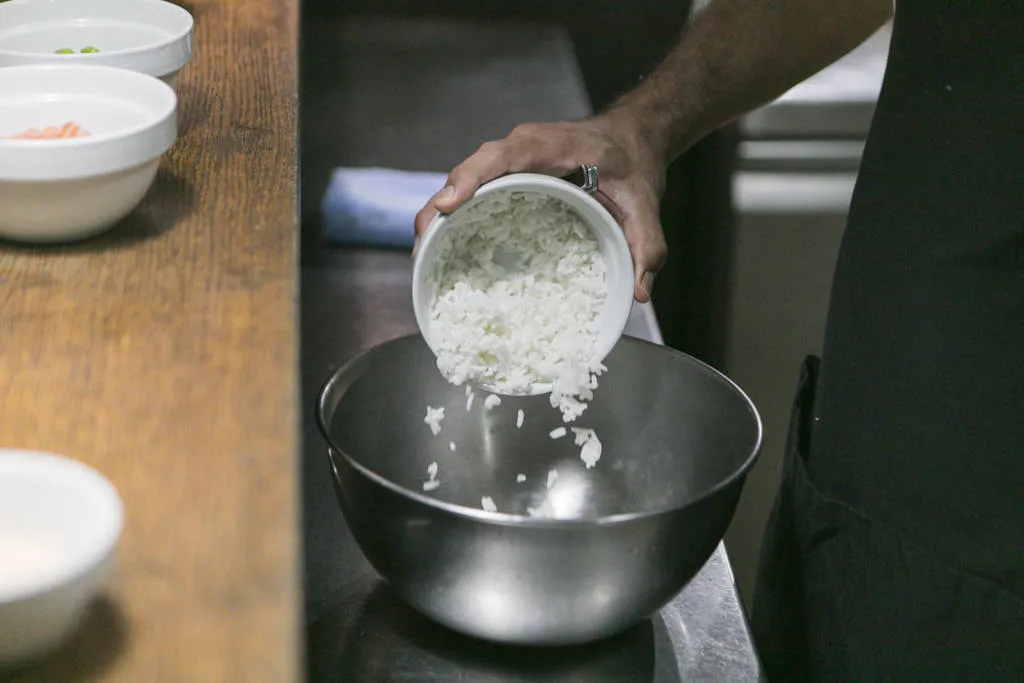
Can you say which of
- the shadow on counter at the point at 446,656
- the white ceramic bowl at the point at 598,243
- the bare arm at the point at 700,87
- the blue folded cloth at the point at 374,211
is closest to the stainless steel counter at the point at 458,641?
the shadow on counter at the point at 446,656

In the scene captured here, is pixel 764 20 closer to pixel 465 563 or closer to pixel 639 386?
pixel 639 386

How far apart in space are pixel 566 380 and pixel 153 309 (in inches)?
17.1

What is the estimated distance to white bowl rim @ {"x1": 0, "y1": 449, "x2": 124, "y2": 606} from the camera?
0.44 meters

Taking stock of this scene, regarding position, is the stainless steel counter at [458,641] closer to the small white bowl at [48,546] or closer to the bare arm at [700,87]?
the bare arm at [700,87]

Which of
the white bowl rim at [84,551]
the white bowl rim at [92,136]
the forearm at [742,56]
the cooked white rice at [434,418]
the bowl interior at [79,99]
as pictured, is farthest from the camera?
the forearm at [742,56]

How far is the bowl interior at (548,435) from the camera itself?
1093 mm

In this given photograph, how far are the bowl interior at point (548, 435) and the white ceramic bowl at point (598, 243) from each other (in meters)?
0.07

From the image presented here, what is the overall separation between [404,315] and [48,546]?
3.76ft

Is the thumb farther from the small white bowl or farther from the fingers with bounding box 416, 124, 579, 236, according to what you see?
the small white bowl

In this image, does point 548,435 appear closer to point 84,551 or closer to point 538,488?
point 538,488

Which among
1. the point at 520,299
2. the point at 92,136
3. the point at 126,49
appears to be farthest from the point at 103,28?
the point at 520,299

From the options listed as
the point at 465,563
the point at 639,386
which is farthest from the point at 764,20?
the point at 465,563

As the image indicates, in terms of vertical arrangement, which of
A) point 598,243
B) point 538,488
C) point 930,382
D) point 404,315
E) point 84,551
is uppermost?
point 84,551

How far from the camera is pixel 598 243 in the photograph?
112 centimetres
